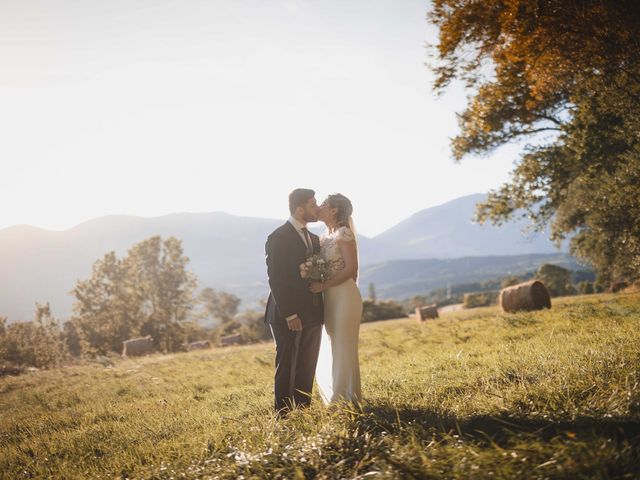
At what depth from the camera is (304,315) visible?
601 cm

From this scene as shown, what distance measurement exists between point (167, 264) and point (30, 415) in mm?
45707

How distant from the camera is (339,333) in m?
5.91

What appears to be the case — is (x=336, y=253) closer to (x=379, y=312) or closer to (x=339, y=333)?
A: (x=339, y=333)

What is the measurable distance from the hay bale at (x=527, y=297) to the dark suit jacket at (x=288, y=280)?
570 inches

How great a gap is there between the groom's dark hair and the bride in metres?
0.65

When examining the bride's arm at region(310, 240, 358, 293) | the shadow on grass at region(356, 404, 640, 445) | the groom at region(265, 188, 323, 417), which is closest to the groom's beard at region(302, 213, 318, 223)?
the groom at region(265, 188, 323, 417)

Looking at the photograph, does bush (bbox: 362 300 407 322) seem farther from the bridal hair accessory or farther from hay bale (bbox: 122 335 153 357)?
the bridal hair accessory

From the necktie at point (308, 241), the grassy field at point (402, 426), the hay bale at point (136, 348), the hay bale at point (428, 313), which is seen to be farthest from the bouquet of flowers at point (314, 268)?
the hay bale at point (428, 313)

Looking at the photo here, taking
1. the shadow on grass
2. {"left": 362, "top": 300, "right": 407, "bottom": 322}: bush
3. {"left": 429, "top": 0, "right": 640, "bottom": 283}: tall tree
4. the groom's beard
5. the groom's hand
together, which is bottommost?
{"left": 362, "top": 300, "right": 407, "bottom": 322}: bush

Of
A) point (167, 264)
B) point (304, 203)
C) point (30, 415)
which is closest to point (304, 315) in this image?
point (304, 203)

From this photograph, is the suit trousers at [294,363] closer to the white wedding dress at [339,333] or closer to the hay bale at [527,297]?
the white wedding dress at [339,333]

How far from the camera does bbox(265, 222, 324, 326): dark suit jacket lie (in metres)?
5.88

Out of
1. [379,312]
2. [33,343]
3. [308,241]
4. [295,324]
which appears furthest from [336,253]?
[379,312]

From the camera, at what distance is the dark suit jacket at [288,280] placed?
5883 millimetres
